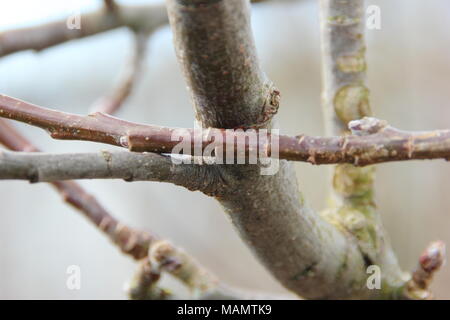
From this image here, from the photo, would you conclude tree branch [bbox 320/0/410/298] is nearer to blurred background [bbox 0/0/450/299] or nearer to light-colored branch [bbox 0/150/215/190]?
light-colored branch [bbox 0/150/215/190]

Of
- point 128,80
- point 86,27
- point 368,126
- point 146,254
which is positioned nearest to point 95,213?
point 146,254

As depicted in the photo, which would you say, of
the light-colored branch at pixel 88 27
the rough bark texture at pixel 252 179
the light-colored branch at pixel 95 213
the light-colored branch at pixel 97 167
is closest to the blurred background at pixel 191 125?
the light-colored branch at pixel 88 27

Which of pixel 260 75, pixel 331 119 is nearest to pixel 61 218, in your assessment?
pixel 331 119

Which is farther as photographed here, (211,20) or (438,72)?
(438,72)

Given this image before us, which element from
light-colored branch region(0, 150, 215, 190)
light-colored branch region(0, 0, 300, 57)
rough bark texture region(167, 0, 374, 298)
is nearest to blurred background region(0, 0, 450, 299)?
light-colored branch region(0, 0, 300, 57)
